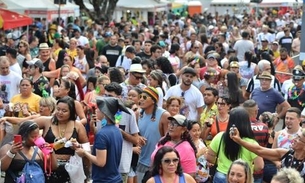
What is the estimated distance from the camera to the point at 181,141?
822cm

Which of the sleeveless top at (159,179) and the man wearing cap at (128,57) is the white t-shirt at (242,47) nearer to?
the man wearing cap at (128,57)

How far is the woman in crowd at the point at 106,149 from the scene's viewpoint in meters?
7.87

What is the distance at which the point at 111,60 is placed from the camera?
19.1 m

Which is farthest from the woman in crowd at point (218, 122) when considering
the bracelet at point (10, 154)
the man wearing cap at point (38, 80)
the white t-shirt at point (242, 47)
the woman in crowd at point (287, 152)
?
the white t-shirt at point (242, 47)

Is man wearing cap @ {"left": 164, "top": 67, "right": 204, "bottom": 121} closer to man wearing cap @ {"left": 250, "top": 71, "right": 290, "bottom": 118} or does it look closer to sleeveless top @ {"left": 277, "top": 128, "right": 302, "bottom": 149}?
man wearing cap @ {"left": 250, "top": 71, "right": 290, "bottom": 118}

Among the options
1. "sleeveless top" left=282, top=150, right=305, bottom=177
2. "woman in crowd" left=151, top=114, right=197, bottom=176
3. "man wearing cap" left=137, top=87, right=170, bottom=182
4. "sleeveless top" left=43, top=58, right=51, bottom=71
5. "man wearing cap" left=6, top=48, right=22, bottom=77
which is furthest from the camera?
"sleeveless top" left=43, top=58, right=51, bottom=71

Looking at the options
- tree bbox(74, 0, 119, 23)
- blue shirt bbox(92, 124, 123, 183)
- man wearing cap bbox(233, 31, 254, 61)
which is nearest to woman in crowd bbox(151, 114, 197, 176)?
blue shirt bbox(92, 124, 123, 183)

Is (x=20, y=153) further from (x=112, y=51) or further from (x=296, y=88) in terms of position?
(x=112, y=51)

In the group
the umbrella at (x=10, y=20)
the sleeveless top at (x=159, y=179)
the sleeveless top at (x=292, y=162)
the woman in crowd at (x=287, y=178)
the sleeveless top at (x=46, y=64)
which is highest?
the woman in crowd at (x=287, y=178)

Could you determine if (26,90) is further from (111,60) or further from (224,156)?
(111,60)

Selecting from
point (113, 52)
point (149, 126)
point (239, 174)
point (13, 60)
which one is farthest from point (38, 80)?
point (113, 52)

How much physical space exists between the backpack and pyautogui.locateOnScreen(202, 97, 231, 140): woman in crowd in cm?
261

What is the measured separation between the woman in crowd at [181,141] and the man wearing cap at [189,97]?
10.5 ft

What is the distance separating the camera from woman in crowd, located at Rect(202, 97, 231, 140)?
9.77 meters
